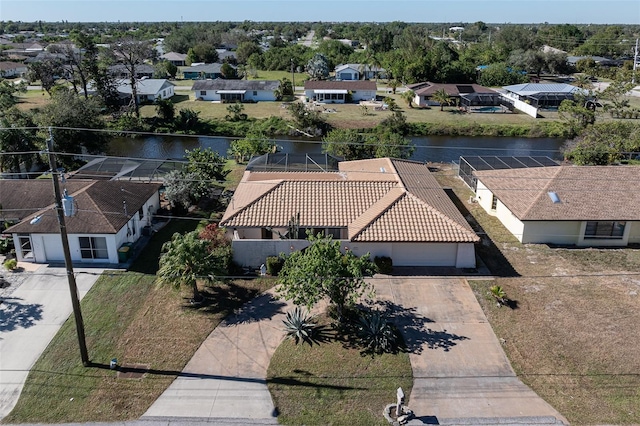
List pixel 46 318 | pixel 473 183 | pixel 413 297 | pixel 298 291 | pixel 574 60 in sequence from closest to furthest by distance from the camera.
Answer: pixel 298 291
pixel 46 318
pixel 413 297
pixel 473 183
pixel 574 60

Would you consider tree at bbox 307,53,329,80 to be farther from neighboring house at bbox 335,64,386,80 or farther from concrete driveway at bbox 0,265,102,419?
concrete driveway at bbox 0,265,102,419

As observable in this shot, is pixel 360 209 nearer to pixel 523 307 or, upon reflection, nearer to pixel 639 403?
pixel 523 307

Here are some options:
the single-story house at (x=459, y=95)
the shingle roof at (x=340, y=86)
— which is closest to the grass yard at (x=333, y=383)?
the single-story house at (x=459, y=95)

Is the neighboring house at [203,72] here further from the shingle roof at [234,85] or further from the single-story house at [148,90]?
the shingle roof at [234,85]

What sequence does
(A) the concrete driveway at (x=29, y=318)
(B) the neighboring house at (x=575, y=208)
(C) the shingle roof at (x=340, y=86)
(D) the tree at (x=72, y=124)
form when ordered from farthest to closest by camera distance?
(C) the shingle roof at (x=340, y=86) → (D) the tree at (x=72, y=124) → (B) the neighboring house at (x=575, y=208) → (A) the concrete driveway at (x=29, y=318)

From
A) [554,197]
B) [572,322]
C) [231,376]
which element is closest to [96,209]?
[231,376]

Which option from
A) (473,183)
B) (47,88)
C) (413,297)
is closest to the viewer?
(413,297)

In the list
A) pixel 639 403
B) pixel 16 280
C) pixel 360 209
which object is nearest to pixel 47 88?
pixel 16 280

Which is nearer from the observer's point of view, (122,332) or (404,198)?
(122,332)
